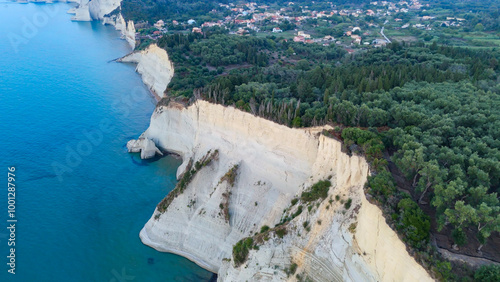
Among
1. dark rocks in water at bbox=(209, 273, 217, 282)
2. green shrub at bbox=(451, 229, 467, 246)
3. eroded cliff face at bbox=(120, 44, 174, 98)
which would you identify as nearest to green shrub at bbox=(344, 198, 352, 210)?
green shrub at bbox=(451, 229, 467, 246)

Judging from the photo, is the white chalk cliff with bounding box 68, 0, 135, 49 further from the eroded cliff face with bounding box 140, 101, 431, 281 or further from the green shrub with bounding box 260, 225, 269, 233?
the green shrub with bounding box 260, 225, 269, 233

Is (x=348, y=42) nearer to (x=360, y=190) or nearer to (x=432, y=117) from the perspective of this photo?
(x=432, y=117)

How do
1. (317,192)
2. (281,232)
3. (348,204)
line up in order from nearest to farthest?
1. (348,204)
2. (281,232)
3. (317,192)

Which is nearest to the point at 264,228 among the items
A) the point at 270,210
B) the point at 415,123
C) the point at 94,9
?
the point at 270,210

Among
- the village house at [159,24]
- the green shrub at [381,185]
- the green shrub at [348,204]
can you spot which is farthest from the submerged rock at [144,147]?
the village house at [159,24]

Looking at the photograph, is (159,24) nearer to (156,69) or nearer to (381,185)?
(156,69)
